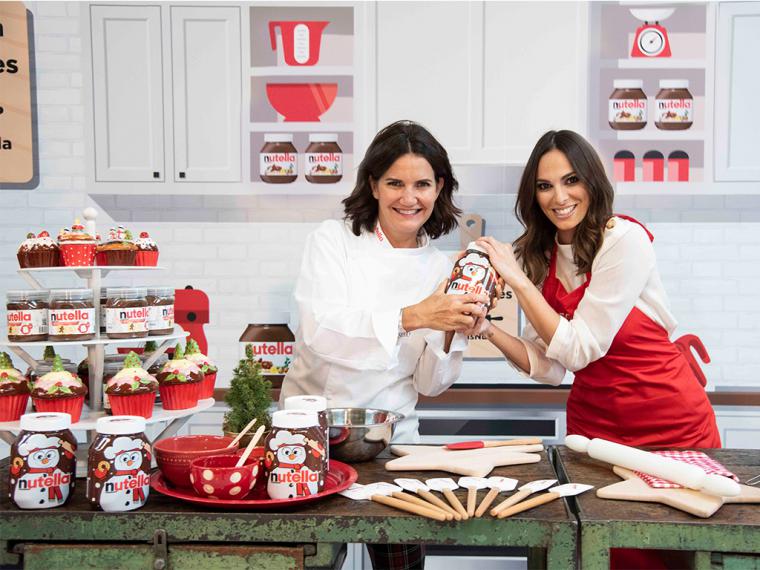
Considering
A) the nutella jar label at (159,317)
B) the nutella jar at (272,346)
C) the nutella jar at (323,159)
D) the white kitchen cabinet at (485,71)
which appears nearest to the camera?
the nutella jar label at (159,317)

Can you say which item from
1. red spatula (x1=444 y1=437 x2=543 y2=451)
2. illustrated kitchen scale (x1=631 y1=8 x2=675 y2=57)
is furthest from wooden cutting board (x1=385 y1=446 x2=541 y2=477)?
illustrated kitchen scale (x1=631 y1=8 x2=675 y2=57)

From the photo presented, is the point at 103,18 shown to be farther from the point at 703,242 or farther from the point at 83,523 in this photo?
the point at 703,242

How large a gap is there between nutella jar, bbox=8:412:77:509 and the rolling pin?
1149 millimetres

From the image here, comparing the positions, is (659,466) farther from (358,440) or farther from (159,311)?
(159,311)

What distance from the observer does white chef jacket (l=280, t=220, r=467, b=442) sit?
2.04 m

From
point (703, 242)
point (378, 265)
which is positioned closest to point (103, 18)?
point (378, 265)

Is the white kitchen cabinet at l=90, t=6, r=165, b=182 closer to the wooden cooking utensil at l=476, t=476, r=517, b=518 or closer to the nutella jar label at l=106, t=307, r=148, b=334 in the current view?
the nutella jar label at l=106, t=307, r=148, b=334

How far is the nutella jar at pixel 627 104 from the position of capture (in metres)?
3.52

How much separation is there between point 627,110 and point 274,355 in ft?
7.22

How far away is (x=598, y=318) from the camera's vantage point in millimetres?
2039

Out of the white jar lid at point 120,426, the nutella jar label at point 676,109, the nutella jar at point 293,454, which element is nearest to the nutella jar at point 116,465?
the white jar lid at point 120,426

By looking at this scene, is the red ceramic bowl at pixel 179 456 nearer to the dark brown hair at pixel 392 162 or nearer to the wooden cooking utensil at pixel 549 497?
the wooden cooking utensil at pixel 549 497

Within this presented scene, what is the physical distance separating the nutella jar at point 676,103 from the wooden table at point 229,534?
2.73 m

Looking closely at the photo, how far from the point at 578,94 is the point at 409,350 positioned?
189 centimetres
